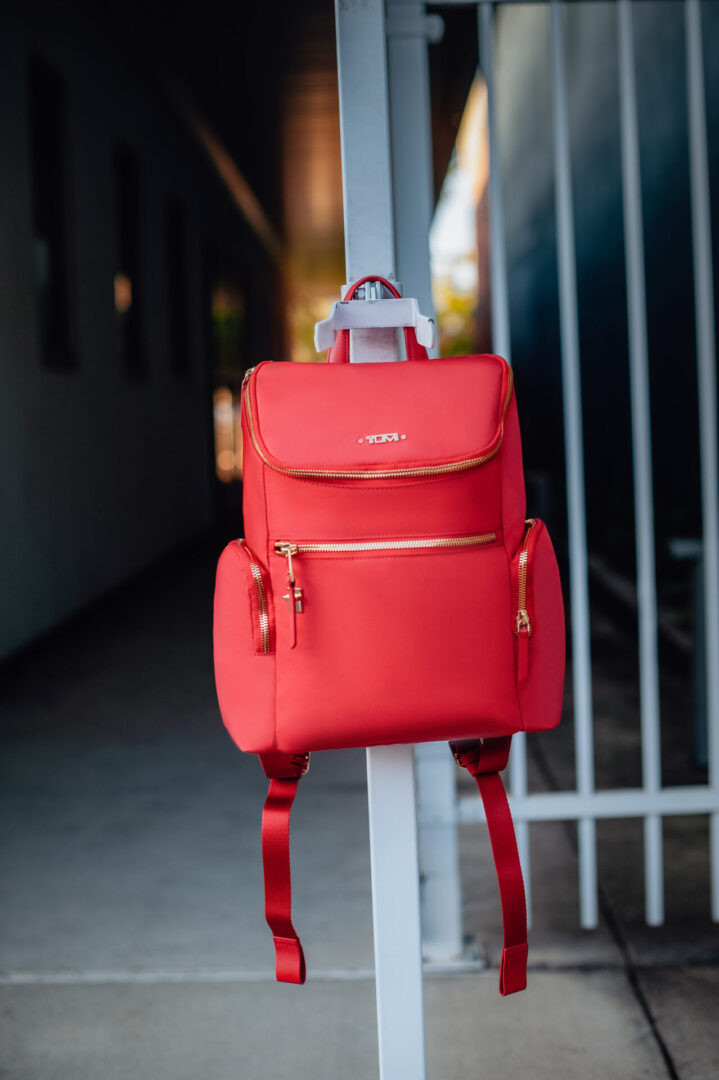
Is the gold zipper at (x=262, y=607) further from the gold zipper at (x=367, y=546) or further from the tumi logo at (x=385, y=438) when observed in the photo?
the tumi logo at (x=385, y=438)

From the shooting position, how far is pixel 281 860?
139 centimetres

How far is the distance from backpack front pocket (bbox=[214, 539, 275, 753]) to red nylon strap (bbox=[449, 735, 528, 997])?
0.31 meters

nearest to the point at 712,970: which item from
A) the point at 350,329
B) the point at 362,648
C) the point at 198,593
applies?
the point at 362,648

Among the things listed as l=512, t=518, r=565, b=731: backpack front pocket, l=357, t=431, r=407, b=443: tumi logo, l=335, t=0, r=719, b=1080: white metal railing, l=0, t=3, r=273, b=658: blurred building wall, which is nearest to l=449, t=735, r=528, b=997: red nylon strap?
l=512, t=518, r=565, b=731: backpack front pocket

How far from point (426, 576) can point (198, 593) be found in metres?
6.73

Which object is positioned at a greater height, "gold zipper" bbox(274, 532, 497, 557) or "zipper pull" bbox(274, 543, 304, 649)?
"gold zipper" bbox(274, 532, 497, 557)

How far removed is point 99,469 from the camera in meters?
7.01

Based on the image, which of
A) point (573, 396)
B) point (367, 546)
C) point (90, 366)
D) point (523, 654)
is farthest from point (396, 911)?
point (90, 366)

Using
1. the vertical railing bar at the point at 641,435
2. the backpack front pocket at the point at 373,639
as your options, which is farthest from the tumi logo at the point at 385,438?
the vertical railing bar at the point at 641,435

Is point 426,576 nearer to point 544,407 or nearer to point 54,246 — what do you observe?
point 54,246

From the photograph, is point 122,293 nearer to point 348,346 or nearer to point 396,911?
point 348,346

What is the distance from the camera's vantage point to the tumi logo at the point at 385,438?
1.26 metres

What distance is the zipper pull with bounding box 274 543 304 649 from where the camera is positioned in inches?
50.1

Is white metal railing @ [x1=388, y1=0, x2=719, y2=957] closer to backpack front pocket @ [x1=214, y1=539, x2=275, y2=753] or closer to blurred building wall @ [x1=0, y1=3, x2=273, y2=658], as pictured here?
backpack front pocket @ [x1=214, y1=539, x2=275, y2=753]
